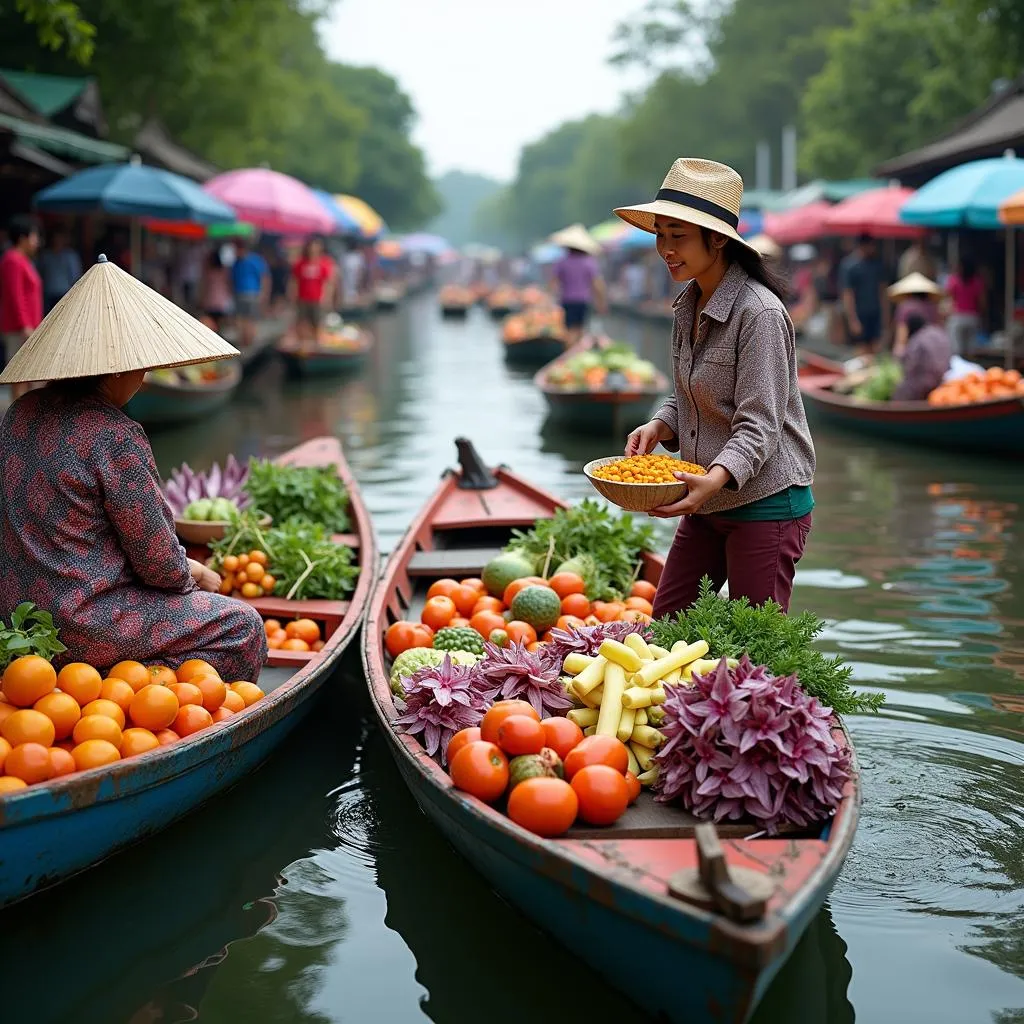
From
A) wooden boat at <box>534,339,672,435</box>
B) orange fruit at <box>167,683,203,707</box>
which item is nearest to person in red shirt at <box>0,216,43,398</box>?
wooden boat at <box>534,339,672,435</box>

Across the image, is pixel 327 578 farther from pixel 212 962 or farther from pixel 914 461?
pixel 914 461

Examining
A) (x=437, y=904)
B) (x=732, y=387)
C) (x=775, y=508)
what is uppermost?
(x=732, y=387)

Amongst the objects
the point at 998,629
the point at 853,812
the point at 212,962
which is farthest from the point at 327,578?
the point at 998,629

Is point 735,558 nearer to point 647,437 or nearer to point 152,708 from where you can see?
point 647,437

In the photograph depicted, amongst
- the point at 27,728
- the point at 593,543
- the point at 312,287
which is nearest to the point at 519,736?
the point at 27,728

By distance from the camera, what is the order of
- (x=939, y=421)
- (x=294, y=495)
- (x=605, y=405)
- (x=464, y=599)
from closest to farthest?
1. (x=464, y=599)
2. (x=294, y=495)
3. (x=939, y=421)
4. (x=605, y=405)

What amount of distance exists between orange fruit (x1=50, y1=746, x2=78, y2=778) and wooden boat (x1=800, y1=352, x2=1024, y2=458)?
8792mm

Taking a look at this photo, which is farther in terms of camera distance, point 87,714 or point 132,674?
point 132,674

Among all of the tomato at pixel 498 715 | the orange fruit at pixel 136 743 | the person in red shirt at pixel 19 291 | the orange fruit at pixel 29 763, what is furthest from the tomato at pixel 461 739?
the person in red shirt at pixel 19 291

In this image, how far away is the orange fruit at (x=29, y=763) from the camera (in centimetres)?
366

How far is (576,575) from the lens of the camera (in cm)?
557

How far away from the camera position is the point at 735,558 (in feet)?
13.6

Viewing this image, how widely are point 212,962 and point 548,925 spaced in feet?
3.38

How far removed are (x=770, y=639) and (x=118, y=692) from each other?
2036mm
